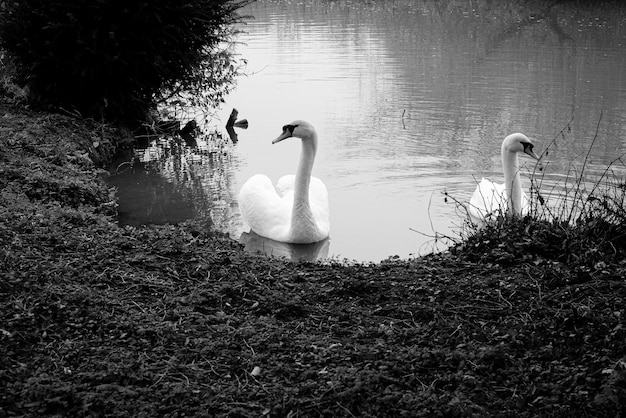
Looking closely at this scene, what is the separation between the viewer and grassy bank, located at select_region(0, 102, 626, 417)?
395cm

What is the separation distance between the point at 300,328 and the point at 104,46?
7.84 m

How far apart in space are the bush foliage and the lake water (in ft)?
3.29

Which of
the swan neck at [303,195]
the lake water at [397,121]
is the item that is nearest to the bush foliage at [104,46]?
the lake water at [397,121]

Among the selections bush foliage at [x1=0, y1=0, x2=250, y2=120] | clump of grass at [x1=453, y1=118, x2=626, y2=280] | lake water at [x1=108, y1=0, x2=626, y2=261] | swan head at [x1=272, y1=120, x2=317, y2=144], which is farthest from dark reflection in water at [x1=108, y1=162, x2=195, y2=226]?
clump of grass at [x1=453, y1=118, x2=626, y2=280]

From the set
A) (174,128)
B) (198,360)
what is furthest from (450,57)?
(198,360)

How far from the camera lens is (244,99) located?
16.2m

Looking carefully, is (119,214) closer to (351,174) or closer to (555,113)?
(351,174)

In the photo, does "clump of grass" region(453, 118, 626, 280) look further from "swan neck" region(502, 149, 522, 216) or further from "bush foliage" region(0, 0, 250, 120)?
"bush foliage" region(0, 0, 250, 120)

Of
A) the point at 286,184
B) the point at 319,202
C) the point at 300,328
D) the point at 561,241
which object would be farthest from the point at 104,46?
the point at 300,328

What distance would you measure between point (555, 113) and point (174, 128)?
642 centimetres

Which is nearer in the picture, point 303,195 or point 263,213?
point 303,195

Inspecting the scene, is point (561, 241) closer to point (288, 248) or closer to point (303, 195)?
point (303, 195)

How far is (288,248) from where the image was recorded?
29.0 ft

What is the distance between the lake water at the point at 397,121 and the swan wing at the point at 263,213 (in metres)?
0.21
